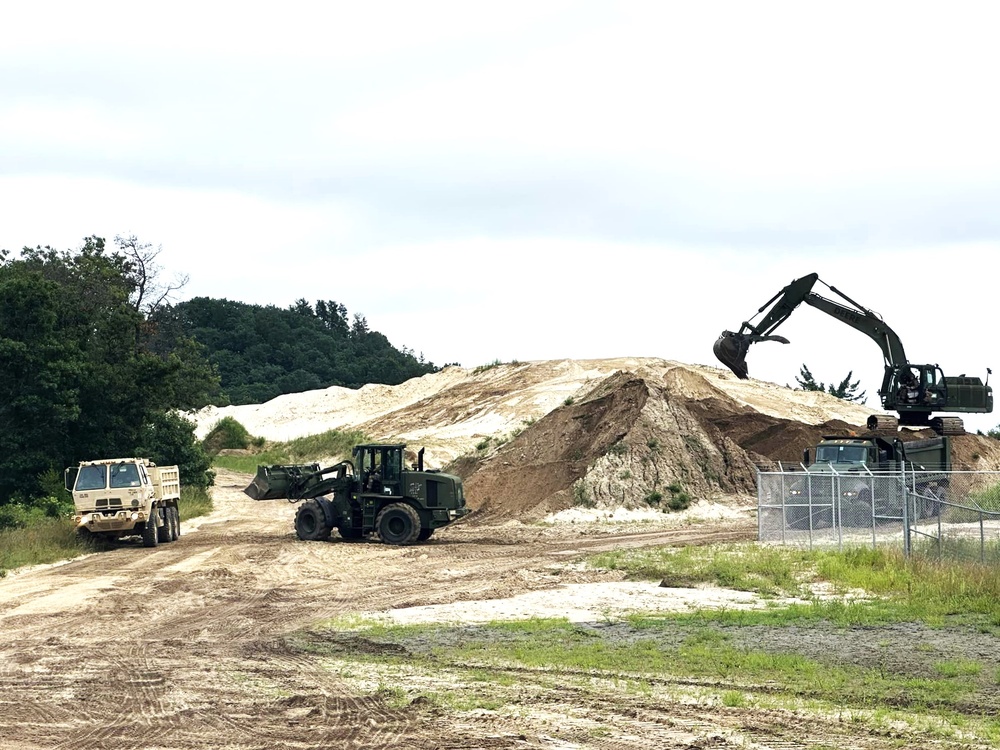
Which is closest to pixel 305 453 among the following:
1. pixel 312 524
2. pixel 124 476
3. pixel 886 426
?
pixel 312 524

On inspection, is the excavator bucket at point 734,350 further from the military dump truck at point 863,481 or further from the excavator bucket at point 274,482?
the excavator bucket at point 274,482

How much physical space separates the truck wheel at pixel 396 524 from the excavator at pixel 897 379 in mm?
11560

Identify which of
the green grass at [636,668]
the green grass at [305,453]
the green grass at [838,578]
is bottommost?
the green grass at [636,668]

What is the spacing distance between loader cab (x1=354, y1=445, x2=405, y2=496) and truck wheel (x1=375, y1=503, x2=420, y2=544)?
528 mm

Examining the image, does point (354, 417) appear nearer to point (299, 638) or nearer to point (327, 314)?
point (327, 314)

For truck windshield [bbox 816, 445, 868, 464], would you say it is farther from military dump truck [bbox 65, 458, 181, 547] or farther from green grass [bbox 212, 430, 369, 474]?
green grass [bbox 212, 430, 369, 474]

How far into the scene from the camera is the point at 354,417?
283 feet

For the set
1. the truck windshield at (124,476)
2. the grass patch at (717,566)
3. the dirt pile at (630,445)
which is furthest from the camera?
the dirt pile at (630,445)

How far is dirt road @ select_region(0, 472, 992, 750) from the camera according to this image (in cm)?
1078

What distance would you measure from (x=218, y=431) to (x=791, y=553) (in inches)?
2433

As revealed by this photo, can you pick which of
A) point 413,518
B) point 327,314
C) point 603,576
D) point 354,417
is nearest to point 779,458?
point 413,518

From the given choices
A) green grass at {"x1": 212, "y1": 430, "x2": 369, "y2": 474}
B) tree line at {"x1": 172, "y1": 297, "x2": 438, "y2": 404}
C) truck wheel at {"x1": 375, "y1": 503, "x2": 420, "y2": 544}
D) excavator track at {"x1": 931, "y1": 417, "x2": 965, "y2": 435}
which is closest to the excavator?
excavator track at {"x1": 931, "y1": 417, "x2": 965, "y2": 435}

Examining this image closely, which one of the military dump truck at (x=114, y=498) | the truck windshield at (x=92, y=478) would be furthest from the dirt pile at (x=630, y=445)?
the truck windshield at (x=92, y=478)

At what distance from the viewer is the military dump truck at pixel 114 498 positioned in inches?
1213
